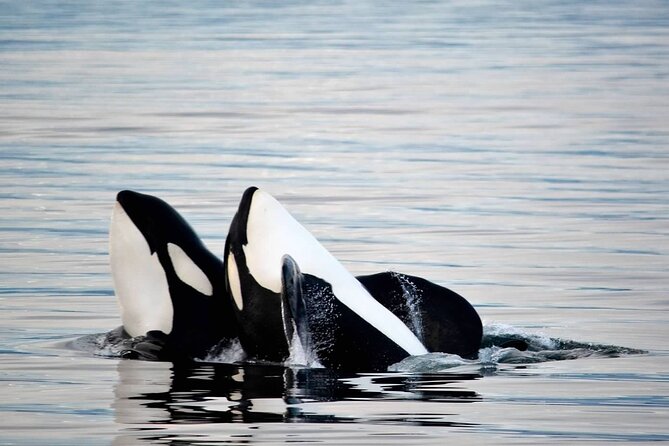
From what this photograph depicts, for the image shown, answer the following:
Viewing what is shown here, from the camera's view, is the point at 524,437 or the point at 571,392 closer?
the point at 524,437

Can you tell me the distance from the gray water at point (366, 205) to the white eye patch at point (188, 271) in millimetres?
763

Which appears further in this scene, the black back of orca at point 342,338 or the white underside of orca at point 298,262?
the white underside of orca at point 298,262

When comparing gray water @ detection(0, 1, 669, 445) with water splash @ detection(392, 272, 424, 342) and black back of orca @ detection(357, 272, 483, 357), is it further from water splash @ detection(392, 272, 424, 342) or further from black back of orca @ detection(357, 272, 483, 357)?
water splash @ detection(392, 272, 424, 342)

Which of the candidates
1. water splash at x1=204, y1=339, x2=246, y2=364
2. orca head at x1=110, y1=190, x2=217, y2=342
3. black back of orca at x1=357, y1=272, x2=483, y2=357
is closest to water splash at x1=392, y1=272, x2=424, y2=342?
black back of orca at x1=357, y1=272, x2=483, y2=357

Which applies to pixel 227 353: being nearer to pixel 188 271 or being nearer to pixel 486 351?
pixel 188 271

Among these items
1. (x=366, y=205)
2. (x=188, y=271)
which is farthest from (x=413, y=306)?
(x=366, y=205)

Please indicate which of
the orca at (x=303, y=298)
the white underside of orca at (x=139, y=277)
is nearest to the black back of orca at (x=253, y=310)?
the orca at (x=303, y=298)

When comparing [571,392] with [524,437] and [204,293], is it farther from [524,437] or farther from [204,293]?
[204,293]

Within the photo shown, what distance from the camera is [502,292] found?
15.8m

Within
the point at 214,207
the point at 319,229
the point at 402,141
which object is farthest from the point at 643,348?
the point at 402,141

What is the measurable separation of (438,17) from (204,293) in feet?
196

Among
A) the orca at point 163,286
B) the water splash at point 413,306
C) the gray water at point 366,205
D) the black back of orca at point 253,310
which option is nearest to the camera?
the gray water at point 366,205

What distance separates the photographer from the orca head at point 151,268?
42.4 ft

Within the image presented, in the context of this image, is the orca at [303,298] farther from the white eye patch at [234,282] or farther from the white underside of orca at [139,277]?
the white underside of orca at [139,277]
